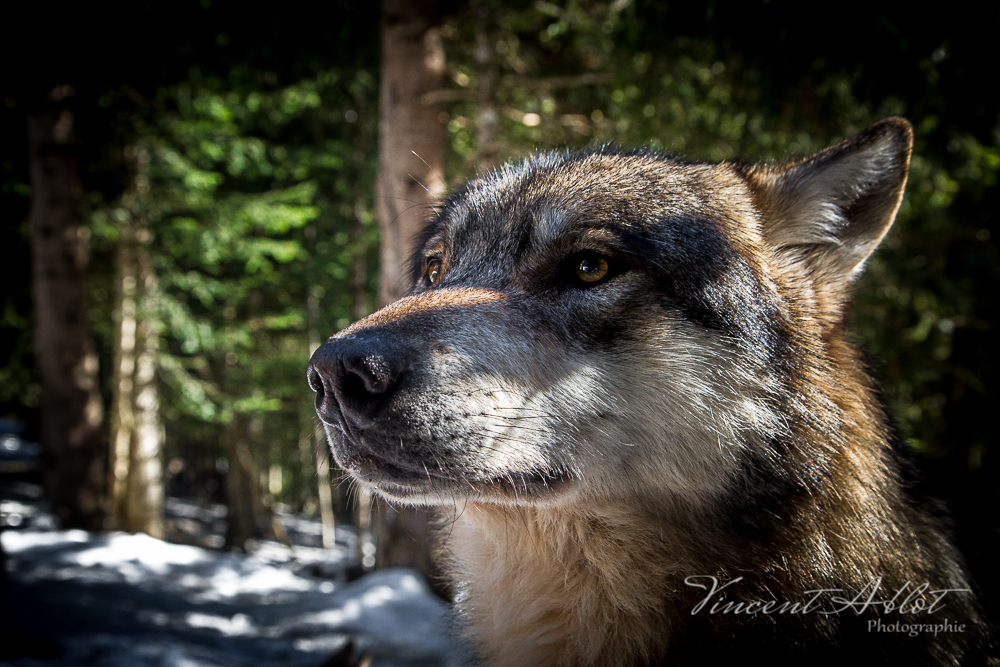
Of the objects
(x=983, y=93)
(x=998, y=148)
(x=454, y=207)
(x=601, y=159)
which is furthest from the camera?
(x=998, y=148)

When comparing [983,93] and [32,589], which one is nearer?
[983,93]

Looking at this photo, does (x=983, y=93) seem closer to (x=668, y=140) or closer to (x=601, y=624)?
(x=668, y=140)

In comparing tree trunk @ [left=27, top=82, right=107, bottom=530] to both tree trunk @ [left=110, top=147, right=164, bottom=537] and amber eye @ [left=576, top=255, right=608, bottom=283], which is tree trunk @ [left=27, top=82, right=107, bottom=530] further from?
amber eye @ [left=576, top=255, right=608, bottom=283]

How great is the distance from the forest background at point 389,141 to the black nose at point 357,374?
1.00 metres

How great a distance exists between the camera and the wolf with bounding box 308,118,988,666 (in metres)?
1.90

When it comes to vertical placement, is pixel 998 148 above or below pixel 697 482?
above

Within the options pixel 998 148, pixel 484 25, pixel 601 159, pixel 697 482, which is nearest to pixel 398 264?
pixel 484 25

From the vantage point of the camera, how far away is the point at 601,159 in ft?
8.72

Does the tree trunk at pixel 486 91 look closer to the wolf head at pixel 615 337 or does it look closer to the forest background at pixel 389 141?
the forest background at pixel 389 141

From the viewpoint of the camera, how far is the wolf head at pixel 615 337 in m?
1.85

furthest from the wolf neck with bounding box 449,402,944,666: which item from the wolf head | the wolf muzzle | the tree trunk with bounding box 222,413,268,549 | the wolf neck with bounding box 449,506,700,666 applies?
the tree trunk with bounding box 222,413,268,549

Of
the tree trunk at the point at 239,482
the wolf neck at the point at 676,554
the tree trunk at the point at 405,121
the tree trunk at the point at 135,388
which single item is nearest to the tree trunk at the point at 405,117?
the tree trunk at the point at 405,121

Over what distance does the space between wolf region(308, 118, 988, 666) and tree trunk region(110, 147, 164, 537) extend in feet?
34.8

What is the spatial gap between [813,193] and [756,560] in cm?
139
